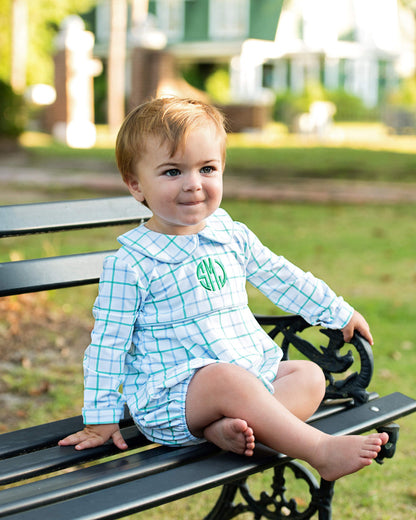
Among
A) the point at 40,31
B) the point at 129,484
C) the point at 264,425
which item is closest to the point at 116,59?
the point at 40,31

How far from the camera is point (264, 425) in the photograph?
1.89m

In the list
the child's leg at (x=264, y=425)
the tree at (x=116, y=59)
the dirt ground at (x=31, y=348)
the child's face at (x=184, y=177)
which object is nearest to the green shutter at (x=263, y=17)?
the tree at (x=116, y=59)

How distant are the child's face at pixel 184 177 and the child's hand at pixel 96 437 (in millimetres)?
585

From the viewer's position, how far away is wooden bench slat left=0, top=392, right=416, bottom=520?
5.34 ft

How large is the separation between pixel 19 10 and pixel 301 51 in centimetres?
1610

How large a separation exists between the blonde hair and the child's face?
2 centimetres

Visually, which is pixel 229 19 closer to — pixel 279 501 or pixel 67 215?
pixel 67 215

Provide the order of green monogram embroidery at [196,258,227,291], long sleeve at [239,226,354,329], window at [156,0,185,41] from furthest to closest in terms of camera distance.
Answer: window at [156,0,185,41]
long sleeve at [239,226,354,329]
green monogram embroidery at [196,258,227,291]

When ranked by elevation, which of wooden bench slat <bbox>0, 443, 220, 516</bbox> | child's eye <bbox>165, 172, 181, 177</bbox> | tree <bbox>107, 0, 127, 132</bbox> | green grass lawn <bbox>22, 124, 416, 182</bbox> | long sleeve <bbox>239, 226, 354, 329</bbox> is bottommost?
green grass lawn <bbox>22, 124, 416, 182</bbox>

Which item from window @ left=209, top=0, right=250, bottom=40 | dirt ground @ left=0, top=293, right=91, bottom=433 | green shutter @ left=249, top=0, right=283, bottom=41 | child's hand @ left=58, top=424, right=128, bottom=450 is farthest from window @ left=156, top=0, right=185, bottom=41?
child's hand @ left=58, top=424, right=128, bottom=450

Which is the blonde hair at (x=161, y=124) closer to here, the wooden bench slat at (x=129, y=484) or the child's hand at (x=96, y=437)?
the child's hand at (x=96, y=437)

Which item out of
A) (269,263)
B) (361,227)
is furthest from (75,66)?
(269,263)

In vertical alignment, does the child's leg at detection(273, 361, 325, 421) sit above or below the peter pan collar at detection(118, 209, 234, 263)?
below

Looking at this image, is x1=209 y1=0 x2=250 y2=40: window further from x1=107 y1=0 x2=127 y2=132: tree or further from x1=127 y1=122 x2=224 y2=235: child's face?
x1=127 y1=122 x2=224 y2=235: child's face
